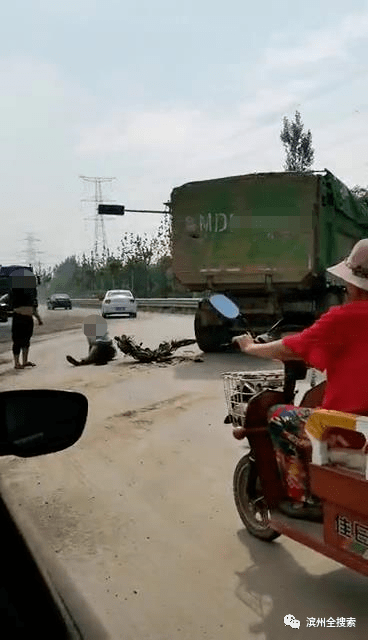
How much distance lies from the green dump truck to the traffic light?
1540 centimetres

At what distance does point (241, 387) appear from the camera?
13.3 ft

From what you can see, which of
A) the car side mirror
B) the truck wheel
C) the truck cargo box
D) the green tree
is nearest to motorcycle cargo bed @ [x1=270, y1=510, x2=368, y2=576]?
the car side mirror

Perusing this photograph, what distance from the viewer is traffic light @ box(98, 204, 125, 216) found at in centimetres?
2683

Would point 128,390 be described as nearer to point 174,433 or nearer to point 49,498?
point 174,433

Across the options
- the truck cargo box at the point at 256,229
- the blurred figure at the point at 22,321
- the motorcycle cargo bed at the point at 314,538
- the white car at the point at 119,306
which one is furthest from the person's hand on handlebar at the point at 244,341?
the white car at the point at 119,306

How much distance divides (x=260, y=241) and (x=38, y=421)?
983 cm

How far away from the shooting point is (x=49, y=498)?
176 inches

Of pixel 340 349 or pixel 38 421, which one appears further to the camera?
pixel 340 349

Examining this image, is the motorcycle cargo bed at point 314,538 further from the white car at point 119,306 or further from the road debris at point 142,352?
the white car at point 119,306

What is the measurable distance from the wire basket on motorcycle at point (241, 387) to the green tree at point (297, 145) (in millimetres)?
39708

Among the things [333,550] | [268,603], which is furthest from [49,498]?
[333,550]

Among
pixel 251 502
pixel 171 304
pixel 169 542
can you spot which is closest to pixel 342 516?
pixel 251 502

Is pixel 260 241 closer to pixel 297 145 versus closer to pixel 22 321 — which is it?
pixel 22 321

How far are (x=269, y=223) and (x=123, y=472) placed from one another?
6996 millimetres
